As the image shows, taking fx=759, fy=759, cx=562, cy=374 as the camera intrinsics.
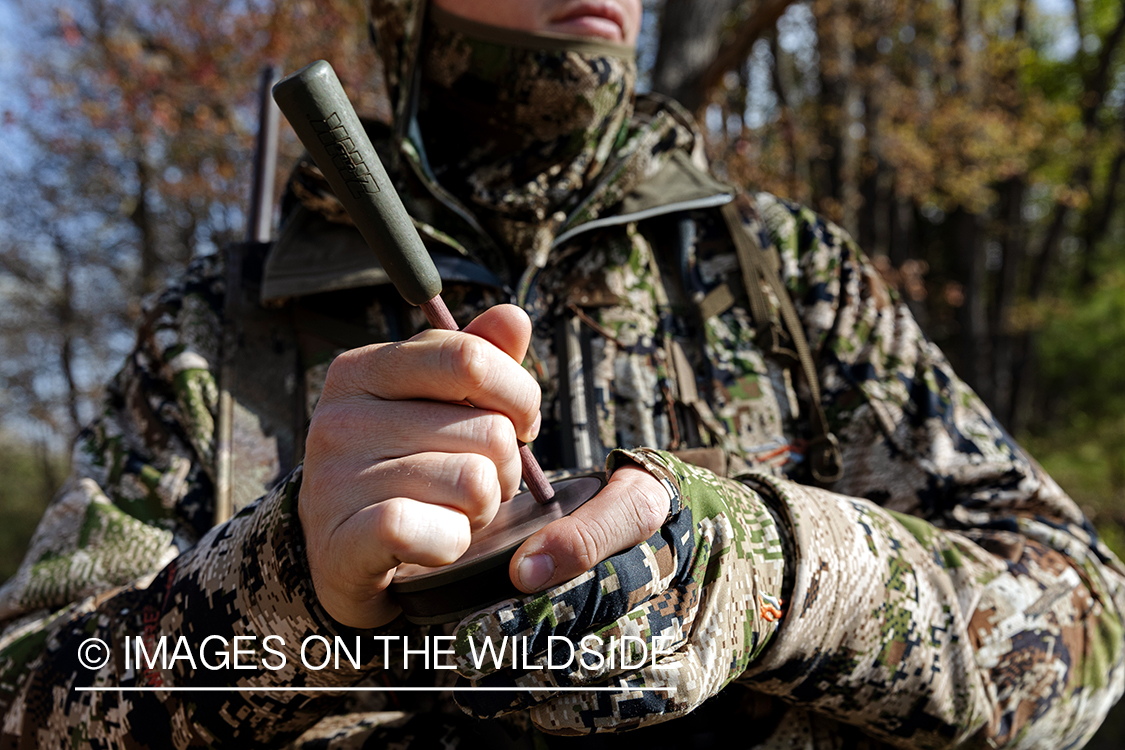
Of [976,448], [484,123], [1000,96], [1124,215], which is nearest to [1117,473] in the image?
[1000,96]

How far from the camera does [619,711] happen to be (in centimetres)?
102

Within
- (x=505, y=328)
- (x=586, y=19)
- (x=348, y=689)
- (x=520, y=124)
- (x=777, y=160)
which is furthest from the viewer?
(x=777, y=160)

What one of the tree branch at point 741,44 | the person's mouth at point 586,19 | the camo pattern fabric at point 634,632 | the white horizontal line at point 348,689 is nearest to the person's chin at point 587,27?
the person's mouth at point 586,19

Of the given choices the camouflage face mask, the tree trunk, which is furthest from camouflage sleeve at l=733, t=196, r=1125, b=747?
the tree trunk

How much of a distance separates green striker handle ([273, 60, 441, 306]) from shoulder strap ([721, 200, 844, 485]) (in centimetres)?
112

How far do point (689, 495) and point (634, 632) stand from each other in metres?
0.22

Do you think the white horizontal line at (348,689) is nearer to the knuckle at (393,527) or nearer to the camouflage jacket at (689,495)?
the camouflage jacket at (689,495)

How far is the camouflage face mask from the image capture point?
190 cm

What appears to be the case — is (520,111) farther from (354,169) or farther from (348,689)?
(348,689)

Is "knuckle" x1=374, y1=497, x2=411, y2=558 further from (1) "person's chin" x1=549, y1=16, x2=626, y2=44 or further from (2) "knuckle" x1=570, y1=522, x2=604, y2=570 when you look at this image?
(1) "person's chin" x1=549, y1=16, x2=626, y2=44

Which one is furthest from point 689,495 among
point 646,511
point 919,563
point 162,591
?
point 162,591

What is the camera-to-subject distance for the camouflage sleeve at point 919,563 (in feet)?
4.41

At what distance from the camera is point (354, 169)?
89 centimetres

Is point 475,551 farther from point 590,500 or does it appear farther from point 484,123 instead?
point 484,123
